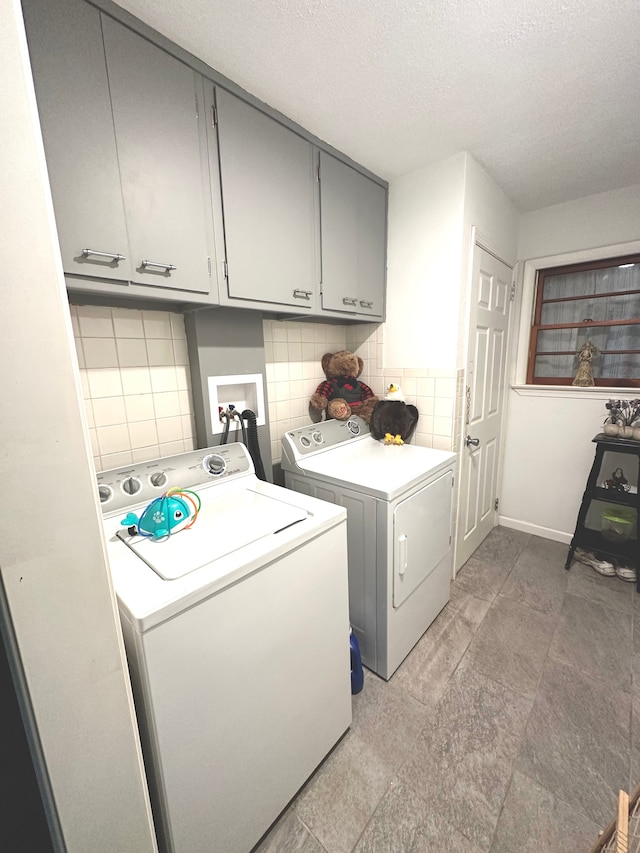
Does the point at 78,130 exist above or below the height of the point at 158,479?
above

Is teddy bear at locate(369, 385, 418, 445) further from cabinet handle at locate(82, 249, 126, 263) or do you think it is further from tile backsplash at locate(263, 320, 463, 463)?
cabinet handle at locate(82, 249, 126, 263)

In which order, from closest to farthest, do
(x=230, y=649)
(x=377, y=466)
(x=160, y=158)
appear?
(x=230, y=649) → (x=160, y=158) → (x=377, y=466)

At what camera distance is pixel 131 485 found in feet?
3.77

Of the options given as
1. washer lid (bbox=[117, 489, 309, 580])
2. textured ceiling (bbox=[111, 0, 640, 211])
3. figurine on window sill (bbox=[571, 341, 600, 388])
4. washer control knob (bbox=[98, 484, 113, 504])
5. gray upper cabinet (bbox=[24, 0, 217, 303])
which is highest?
textured ceiling (bbox=[111, 0, 640, 211])

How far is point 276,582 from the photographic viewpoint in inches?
36.4

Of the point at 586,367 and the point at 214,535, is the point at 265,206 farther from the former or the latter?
the point at 586,367

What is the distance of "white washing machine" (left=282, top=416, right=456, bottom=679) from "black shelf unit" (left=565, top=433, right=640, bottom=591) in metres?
1.07

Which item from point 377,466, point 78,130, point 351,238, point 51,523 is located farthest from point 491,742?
point 78,130

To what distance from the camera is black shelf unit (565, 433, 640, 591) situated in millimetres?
2029

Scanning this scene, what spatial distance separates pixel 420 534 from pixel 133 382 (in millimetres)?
1382

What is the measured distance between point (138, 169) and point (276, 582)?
4.20 ft

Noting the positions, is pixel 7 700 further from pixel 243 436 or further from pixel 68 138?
pixel 68 138

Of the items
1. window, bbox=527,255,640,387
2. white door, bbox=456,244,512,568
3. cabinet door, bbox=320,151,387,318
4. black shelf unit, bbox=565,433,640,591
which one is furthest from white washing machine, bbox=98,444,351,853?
window, bbox=527,255,640,387

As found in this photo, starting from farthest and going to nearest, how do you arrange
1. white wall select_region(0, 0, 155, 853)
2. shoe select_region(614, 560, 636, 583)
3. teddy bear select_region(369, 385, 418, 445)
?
shoe select_region(614, 560, 636, 583) → teddy bear select_region(369, 385, 418, 445) → white wall select_region(0, 0, 155, 853)
